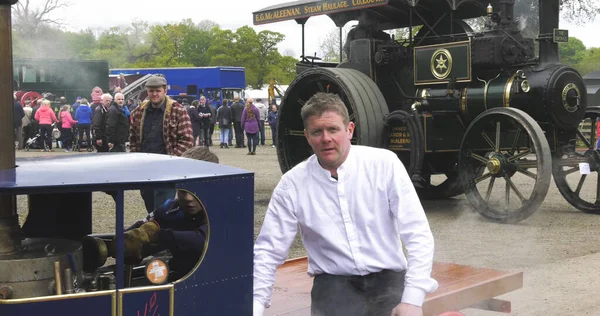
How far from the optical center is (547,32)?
8508 millimetres

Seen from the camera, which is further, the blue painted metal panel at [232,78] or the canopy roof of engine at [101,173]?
the blue painted metal panel at [232,78]

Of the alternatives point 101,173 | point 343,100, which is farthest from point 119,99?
point 101,173

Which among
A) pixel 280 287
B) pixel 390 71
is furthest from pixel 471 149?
pixel 280 287

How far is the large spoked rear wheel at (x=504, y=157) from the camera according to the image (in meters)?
7.62

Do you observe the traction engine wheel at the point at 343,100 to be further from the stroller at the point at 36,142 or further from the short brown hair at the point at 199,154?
the stroller at the point at 36,142

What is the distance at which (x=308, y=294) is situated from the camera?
3664 millimetres

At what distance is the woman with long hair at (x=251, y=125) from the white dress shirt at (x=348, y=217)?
1556 cm

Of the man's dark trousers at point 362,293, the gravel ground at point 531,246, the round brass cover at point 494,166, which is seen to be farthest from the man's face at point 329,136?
the round brass cover at point 494,166

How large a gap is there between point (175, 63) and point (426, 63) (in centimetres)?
4031

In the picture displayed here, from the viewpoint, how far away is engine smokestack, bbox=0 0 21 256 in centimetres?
242

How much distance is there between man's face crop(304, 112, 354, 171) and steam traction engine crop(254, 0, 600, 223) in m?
5.30

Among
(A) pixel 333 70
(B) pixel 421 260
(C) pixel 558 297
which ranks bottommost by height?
(C) pixel 558 297

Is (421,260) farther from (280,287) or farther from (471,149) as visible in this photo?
(471,149)

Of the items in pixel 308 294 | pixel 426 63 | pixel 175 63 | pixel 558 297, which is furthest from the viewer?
pixel 175 63
